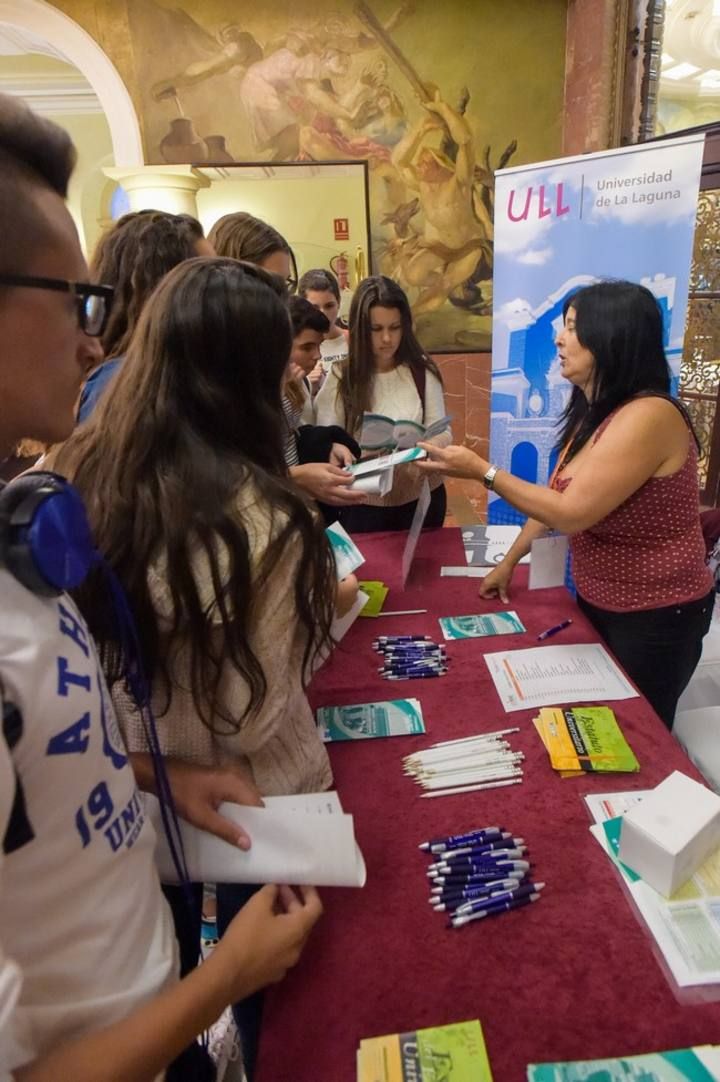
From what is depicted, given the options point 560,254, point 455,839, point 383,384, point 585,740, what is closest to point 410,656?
point 585,740

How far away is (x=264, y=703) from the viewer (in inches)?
34.4

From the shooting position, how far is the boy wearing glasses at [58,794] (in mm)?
482

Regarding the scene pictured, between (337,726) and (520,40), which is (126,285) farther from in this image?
(520,40)

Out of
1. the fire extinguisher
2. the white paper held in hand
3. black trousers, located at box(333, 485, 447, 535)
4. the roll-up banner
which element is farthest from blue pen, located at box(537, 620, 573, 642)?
the fire extinguisher

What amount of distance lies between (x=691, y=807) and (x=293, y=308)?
5.56 feet

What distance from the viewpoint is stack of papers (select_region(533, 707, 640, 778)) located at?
1.10 meters

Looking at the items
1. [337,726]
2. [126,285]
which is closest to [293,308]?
A: [126,285]

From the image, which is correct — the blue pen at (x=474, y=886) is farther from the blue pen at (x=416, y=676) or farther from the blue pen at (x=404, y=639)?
the blue pen at (x=404, y=639)

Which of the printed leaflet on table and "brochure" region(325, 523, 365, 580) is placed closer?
the printed leaflet on table

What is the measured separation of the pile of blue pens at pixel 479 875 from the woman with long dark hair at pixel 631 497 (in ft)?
2.57

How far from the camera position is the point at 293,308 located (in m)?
2.05

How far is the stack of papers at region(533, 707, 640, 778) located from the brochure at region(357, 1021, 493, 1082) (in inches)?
18.2

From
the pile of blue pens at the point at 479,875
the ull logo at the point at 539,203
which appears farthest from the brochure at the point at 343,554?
the ull logo at the point at 539,203

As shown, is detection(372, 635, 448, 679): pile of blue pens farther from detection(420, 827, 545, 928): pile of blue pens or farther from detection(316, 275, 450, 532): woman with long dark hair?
detection(316, 275, 450, 532): woman with long dark hair
